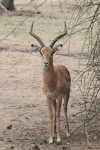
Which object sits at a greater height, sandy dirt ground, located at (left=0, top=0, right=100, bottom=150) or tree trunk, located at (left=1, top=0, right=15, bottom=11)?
tree trunk, located at (left=1, top=0, right=15, bottom=11)

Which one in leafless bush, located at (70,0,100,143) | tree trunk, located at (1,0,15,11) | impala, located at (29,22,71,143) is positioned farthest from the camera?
tree trunk, located at (1,0,15,11)

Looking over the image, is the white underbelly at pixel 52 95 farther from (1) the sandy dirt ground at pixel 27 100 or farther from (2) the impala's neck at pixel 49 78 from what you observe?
(1) the sandy dirt ground at pixel 27 100

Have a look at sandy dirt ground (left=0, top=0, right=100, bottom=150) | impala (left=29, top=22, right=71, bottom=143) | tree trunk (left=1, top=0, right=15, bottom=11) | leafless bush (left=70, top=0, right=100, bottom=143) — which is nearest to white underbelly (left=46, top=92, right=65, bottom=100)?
impala (left=29, top=22, right=71, bottom=143)

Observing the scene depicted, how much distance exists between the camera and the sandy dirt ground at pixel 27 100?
223 inches

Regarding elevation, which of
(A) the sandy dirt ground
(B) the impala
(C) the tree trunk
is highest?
(C) the tree trunk

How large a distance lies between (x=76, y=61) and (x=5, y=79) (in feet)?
9.92

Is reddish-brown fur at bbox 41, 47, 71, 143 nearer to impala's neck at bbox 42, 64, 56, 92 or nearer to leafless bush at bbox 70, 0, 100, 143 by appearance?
impala's neck at bbox 42, 64, 56, 92

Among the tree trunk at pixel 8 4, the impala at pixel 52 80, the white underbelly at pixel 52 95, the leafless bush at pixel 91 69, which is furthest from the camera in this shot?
the tree trunk at pixel 8 4

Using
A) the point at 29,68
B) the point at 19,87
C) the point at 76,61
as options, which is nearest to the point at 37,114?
the point at 19,87

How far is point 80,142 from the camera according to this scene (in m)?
5.66

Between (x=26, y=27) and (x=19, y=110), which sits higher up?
(x=26, y=27)

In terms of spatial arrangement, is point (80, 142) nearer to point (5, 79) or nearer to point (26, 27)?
point (5, 79)

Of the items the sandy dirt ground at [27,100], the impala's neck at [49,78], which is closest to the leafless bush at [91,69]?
the sandy dirt ground at [27,100]

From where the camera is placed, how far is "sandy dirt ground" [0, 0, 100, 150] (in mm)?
5668
